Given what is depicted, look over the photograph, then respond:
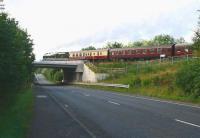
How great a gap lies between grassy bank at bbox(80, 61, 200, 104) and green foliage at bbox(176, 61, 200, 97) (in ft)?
1.44

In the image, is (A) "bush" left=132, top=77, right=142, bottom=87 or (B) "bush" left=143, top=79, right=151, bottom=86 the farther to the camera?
(A) "bush" left=132, top=77, right=142, bottom=87

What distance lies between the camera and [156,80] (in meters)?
54.7

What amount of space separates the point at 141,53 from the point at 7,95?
213ft

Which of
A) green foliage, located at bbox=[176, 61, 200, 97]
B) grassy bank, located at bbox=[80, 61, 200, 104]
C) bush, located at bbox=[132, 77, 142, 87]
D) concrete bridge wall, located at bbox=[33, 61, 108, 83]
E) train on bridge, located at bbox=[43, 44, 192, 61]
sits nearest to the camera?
green foliage, located at bbox=[176, 61, 200, 97]

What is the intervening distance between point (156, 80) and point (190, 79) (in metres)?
16.0

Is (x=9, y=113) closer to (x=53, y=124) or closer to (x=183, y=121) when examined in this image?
(x=53, y=124)

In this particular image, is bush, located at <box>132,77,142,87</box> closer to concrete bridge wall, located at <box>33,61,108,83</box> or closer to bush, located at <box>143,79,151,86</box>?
bush, located at <box>143,79,151,86</box>

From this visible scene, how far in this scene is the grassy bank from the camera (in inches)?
1618

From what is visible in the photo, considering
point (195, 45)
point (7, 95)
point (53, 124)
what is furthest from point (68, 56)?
point (53, 124)

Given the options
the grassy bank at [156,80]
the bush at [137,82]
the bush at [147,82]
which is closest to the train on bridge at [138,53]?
the grassy bank at [156,80]

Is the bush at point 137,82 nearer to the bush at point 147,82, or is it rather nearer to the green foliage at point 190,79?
the bush at point 147,82

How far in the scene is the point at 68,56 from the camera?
412ft

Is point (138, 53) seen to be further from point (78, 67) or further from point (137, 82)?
point (137, 82)

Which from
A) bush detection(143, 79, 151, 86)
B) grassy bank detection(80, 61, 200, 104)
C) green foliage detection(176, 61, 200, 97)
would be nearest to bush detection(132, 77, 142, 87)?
grassy bank detection(80, 61, 200, 104)
